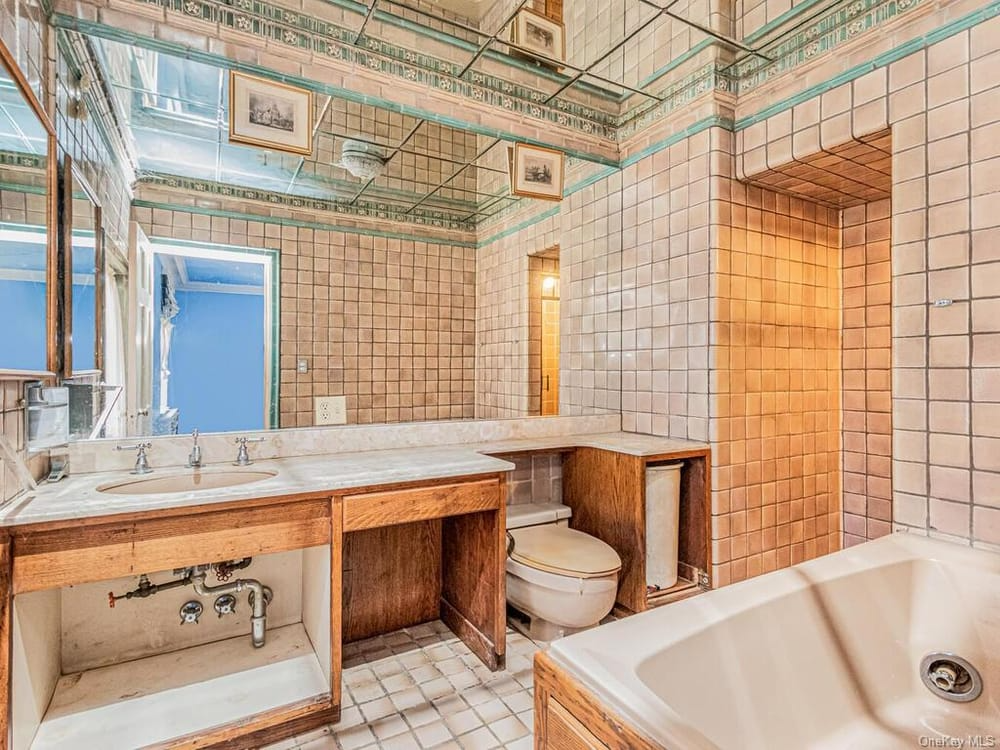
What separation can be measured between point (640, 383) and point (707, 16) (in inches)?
61.8

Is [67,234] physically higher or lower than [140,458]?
higher

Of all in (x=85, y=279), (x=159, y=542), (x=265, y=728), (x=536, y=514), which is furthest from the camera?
(x=536, y=514)

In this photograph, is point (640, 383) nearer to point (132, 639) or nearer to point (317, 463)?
point (317, 463)

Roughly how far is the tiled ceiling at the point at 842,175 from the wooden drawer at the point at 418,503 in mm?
1711

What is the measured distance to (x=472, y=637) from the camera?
1849mm

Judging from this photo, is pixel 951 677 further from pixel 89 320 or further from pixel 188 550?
pixel 89 320

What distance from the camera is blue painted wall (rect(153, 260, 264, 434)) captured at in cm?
167

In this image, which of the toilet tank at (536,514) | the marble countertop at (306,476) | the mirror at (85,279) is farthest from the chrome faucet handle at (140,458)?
the toilet tank at (536,514)

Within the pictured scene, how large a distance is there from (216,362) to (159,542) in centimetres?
68

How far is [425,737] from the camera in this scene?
1411 millimetres

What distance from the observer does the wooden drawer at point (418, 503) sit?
1.45 m

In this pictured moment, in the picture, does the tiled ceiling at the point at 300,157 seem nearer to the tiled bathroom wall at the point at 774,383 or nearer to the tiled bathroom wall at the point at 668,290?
the tiled bathroom wall at the point at 668,290

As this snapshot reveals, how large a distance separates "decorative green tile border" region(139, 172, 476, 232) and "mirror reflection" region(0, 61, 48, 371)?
410 millimetres
